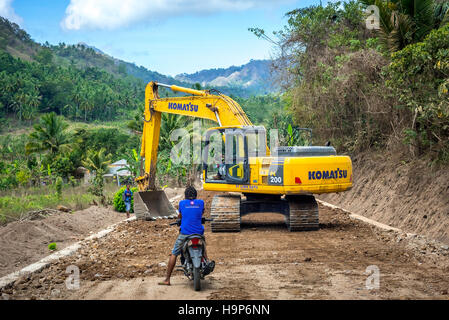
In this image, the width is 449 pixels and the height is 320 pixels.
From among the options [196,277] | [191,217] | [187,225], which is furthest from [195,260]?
[191,217]

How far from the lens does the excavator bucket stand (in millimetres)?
15170

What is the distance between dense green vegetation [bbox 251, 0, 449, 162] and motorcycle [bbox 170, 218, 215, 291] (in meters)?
7.00

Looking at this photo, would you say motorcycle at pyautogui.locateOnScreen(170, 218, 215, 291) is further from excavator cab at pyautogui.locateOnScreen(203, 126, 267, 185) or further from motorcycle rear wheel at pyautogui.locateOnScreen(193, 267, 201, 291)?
excavator cab at pyautogui.locateOnScreen(203, 126, 267, 185)

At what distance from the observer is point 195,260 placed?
6.68 m

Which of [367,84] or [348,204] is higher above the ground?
[367,84]

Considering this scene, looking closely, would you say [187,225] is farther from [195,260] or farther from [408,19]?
[408,19]

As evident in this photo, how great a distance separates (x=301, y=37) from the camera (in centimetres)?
2472

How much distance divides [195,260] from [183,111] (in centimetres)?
894

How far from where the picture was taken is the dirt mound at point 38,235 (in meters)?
9.39

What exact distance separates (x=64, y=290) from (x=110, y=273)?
1.07 metres

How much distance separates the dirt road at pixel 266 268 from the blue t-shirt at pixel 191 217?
2.72 feet

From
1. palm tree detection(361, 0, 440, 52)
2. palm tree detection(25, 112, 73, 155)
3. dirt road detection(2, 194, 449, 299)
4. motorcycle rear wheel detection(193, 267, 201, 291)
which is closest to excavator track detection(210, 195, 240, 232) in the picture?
dirt road detection(2, 194, 449, 299)

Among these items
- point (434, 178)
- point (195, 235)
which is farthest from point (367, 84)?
point (195, 235)

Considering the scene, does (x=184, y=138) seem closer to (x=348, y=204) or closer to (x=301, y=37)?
(x=301, y=37)
